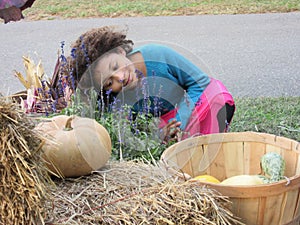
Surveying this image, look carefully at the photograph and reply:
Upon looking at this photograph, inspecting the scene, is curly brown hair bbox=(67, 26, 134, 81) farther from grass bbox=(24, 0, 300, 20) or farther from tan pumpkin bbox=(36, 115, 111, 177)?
grass bbox=(24, 0, 300, 20)

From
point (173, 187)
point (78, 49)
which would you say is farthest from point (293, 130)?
point (173, 187)

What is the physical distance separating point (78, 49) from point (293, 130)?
1785mm

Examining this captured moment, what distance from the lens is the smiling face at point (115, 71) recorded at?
3.07 meters

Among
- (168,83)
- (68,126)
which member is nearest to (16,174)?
(68,126)

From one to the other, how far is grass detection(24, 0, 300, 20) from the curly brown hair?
20.5 feet

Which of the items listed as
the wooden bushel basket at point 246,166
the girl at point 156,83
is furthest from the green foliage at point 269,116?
the wooden bushel basket at point 246,166

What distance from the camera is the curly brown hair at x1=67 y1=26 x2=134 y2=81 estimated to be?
3240mm

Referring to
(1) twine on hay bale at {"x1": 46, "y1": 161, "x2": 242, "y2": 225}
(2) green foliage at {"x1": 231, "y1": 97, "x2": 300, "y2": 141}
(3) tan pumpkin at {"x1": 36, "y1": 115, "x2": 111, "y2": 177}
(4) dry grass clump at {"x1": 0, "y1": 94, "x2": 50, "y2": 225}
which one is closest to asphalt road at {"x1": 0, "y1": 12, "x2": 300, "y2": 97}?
(2) green foliage at {"x1": 231, "y1": 97, "x2": 300, "y2": 141}

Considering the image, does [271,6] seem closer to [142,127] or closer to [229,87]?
[229,87]

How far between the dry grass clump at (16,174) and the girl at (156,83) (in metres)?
1.40

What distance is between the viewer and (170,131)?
124 inches

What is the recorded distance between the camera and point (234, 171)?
284 cm

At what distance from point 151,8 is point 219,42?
2.42 m

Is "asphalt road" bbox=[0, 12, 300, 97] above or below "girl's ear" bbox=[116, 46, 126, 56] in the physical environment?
below
